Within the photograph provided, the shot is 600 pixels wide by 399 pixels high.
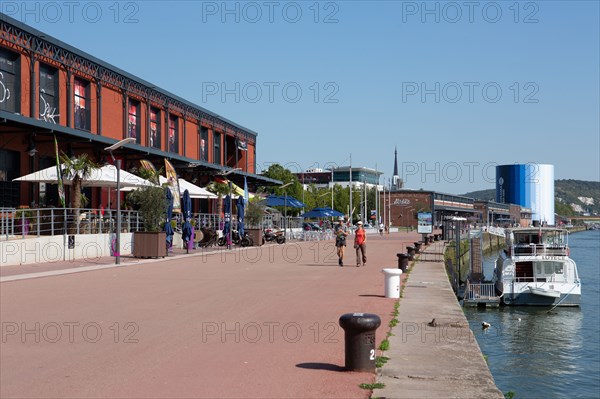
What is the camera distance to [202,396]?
729cm

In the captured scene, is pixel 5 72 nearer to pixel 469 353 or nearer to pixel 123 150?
pixel 123 150

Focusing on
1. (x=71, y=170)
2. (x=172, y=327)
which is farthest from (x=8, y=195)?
(x=172, y=327)

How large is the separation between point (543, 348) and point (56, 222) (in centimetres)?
1820

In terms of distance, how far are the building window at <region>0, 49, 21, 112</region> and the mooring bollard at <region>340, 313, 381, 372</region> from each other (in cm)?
2746

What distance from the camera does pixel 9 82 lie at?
105 ft

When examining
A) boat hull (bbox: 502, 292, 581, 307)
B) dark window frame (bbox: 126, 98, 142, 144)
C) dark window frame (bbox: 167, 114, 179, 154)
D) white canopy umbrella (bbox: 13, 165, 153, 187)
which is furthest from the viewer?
dark window frame (bbox: 167, 114, 179, 154)

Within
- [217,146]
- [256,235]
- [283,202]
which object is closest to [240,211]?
[256,235]

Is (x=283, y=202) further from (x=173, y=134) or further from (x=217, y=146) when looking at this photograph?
(x=217, y=146)

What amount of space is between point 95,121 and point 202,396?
35.3 metres

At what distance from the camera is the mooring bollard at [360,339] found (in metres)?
8.20

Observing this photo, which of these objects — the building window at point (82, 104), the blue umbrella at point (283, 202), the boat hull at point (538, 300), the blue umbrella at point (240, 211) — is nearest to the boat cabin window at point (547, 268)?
the boat hull at point (538, 300)

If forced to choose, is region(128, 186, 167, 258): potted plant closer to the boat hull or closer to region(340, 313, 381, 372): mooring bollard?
the boat hull

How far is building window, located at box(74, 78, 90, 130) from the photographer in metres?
38.3

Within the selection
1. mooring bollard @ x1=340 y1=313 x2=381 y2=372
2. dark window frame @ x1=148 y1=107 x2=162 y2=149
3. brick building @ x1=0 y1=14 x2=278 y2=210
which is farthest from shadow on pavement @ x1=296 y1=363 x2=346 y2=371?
dark window frame @ x1=148 y1=107 x2=162 y2=149
